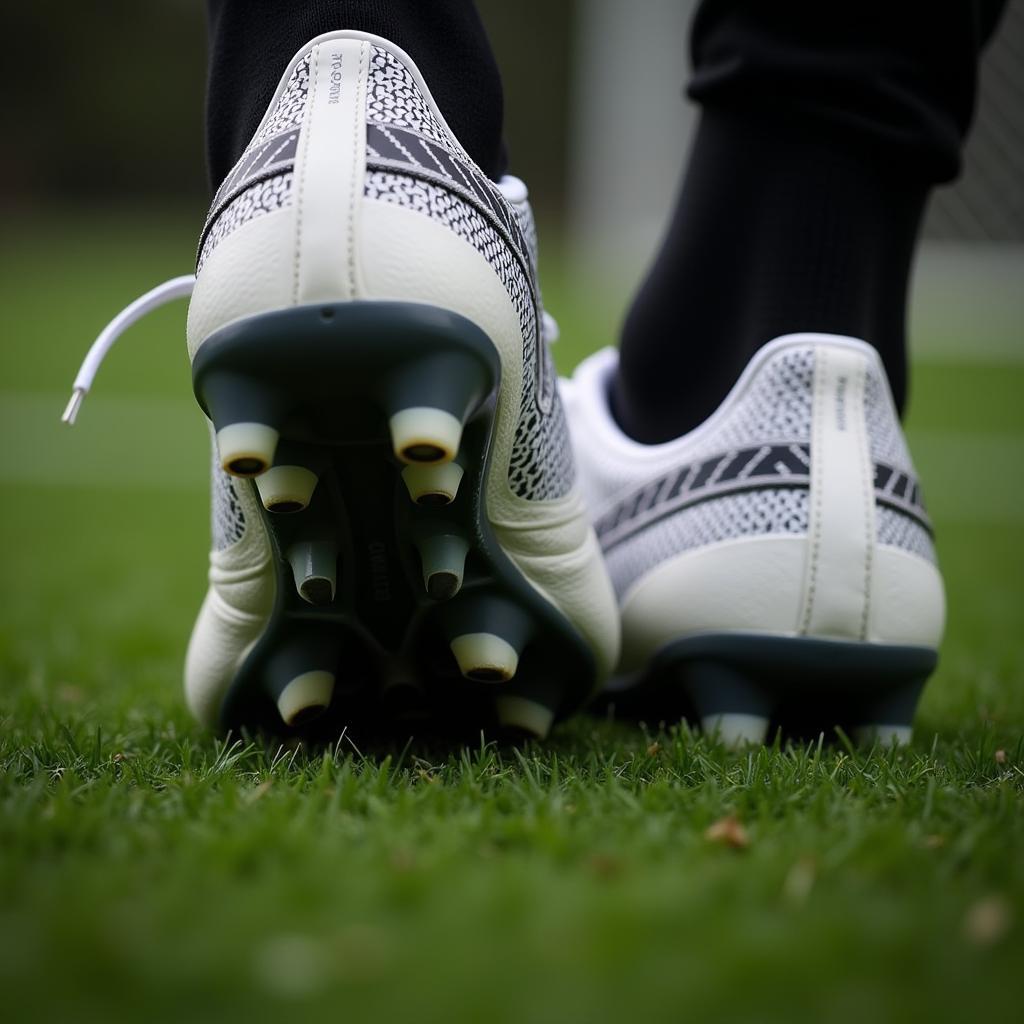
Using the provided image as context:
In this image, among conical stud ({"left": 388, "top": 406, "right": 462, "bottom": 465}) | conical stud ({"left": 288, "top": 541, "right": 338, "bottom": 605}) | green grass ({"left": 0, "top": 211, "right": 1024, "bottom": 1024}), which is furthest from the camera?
conical stud ({"left": 288, "top": 541, "right": 338, "bottom": 605})

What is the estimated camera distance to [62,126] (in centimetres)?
1694

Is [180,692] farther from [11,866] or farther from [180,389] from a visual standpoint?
[180,389]

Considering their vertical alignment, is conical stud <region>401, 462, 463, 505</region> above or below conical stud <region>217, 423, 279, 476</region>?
below

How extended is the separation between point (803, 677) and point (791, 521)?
12cm

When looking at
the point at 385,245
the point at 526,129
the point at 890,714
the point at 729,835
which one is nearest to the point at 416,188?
the point at 385,245

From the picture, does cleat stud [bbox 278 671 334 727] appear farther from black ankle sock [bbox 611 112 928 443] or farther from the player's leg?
black ankle sock [bbox 611 112 928 443]

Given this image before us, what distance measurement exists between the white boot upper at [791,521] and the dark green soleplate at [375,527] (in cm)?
13

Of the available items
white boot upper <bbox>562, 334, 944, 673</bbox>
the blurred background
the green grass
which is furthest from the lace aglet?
the blurred background
